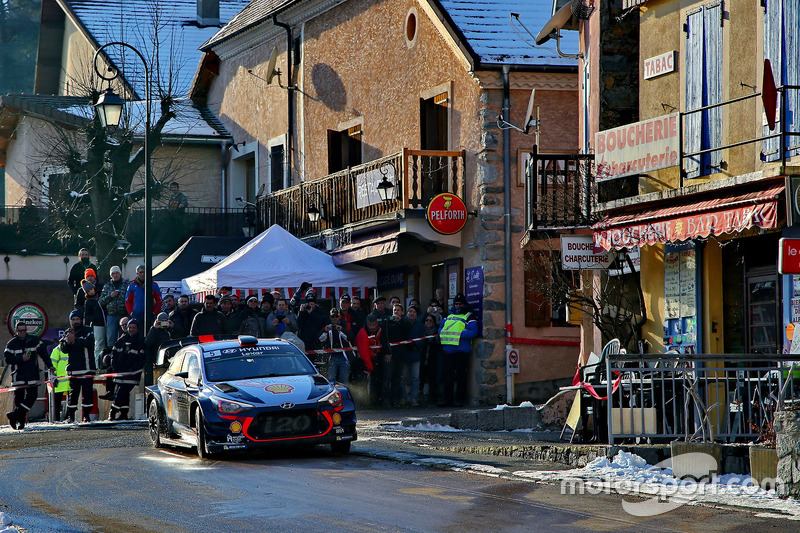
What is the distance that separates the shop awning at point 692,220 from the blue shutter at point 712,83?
2.99 feet

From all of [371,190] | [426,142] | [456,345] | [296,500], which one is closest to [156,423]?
[296,500]

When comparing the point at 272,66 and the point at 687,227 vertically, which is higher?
the point at 272,66

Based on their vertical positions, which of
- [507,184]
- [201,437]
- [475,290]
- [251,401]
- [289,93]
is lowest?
[201,437]

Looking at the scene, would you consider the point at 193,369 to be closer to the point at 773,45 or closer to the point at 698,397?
the point at 698,397

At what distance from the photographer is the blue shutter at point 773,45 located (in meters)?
14.9

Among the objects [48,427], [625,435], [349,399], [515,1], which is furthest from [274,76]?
[625,435]

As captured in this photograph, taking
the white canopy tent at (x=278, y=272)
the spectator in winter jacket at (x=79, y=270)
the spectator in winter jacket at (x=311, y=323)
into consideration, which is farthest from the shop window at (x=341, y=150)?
the spectator in winter jacket at (x=311, y=323)

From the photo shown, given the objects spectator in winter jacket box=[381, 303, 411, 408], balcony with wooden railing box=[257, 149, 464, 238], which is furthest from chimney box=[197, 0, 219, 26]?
spectator in winter jacket box=[381, 303, 411, 408]

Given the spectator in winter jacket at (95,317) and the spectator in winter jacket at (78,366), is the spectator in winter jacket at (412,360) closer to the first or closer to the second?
the spectator in winter jacket at (78,366)

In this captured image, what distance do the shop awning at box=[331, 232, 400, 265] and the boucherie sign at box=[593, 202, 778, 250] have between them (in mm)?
8508

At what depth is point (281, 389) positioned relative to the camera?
1498cm

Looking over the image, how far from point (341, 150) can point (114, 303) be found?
7.23 meters

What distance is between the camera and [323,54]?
101 feet

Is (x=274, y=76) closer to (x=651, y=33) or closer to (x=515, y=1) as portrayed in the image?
(x=515, y=1)
